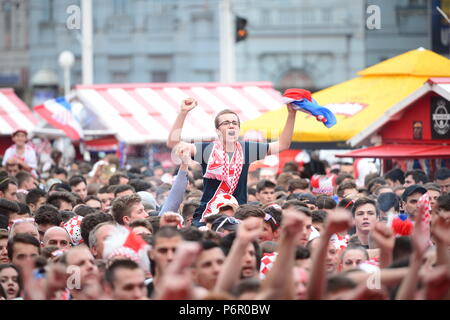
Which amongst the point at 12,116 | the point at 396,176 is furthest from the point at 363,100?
the point at 12,116

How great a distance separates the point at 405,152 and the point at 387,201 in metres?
3.65

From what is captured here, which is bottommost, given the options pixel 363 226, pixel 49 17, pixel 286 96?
pixel 363 226

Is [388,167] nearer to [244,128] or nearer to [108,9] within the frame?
[244,128]

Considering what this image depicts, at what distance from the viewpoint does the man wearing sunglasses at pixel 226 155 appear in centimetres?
877

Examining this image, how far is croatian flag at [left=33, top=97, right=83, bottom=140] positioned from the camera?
68.0ft

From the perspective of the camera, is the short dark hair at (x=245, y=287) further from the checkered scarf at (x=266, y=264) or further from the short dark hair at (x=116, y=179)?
the short dark hair at (x=116, y=179)

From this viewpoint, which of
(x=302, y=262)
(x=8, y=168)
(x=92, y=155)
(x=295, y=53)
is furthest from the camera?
(x=295, y=53)

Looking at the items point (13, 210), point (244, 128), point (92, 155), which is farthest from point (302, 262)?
point (92, 155)

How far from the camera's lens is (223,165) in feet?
28.9

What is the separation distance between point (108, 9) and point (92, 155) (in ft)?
87.4

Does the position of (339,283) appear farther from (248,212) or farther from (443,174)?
(443,174)

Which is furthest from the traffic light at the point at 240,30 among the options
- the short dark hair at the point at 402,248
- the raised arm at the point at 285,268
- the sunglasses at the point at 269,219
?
the raised arm at the point at 285,268

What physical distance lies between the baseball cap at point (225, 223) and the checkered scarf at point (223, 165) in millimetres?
873
